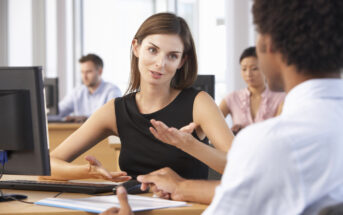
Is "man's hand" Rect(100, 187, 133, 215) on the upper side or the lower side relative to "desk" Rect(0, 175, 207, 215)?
upper

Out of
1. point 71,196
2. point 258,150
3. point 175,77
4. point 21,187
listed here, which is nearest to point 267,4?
point 258,150

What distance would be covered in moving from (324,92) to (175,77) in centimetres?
137

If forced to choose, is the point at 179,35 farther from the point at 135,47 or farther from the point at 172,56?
the point at 135,47

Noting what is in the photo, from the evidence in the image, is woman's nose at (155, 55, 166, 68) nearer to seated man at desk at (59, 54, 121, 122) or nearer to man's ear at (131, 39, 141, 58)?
man's ear at (131, 39, 141, 58)

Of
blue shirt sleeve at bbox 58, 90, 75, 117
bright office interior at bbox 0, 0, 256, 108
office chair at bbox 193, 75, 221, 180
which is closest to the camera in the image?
office chair at bbox 193, 75, 221, 180

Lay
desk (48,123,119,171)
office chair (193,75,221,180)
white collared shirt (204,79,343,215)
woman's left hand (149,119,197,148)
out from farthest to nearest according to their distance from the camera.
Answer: desk (48,123,119,171)
office chair (193,75,221,180)
woman's left hand (149,119,197,148)
white collared shirt (204,79,343,215)

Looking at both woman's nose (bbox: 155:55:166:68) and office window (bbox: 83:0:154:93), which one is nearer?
woman's nose (bbox: 155:55:166:68)

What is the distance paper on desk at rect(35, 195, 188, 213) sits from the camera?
54.6 inches

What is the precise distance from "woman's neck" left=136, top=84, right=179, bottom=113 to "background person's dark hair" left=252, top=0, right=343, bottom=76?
4.14 ft

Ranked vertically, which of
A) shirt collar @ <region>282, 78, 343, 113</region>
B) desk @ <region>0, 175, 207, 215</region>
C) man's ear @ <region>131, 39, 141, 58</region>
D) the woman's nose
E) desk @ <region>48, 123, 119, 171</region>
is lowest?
desk @ <region>48, 123, 119, 171</region>

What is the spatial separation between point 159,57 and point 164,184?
2.00 ft

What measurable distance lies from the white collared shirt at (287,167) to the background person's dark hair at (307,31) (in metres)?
0.08

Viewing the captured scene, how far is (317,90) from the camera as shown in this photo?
895mm

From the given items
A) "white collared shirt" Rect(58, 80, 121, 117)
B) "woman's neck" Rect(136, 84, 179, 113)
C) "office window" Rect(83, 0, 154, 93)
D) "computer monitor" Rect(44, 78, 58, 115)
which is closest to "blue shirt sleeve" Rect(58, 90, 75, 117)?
"white collared shirt" Rect(58, 80, 121, 117)
